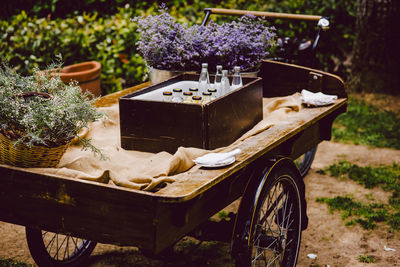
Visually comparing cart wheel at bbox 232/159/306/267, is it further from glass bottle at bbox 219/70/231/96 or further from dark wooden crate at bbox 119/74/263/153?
glass bottle at bbox 219/70/231/96

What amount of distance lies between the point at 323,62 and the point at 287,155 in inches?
162

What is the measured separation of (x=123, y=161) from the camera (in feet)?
7.72

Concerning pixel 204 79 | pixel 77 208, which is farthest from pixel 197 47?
pixel 77 208

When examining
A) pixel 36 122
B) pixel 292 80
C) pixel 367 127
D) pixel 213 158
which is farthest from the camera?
pixel 367 127

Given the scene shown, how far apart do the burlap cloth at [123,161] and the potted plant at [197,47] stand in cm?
42

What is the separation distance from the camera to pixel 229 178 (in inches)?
83.4

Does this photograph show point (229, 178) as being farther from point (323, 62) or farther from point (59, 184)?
point (323, 62)

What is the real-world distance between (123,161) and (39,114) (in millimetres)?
544

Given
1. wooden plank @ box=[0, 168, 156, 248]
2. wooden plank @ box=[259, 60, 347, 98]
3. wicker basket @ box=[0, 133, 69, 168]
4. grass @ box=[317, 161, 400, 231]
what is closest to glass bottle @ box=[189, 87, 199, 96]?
wooden plank @ box=[259, 60, 347, 98]

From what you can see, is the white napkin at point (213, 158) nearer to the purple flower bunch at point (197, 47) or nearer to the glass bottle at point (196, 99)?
the glass bottle at point (196, 99)

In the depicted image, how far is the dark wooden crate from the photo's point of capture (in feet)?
7.85

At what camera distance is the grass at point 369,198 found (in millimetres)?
3593

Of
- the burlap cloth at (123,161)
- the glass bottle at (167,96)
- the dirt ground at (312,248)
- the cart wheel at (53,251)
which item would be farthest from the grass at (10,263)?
the glass bottle at (167,96)

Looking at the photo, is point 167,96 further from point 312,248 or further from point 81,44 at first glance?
point 81,44
